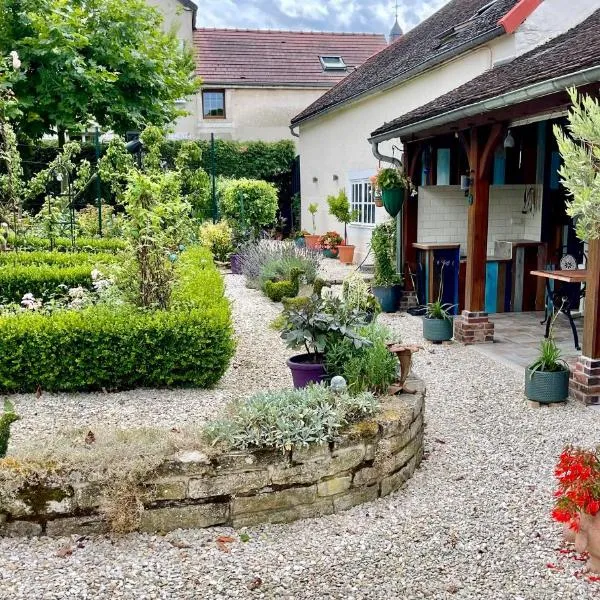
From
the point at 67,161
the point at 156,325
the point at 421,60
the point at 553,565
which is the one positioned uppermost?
the point at 421,60

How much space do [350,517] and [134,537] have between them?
3.84 feet

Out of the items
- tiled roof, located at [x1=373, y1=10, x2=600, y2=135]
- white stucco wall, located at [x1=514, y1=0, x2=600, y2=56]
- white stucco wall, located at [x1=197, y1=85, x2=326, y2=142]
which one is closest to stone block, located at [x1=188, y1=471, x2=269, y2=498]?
tiled roof, located at [x1=373, y1=10, x2=600, y2=135]

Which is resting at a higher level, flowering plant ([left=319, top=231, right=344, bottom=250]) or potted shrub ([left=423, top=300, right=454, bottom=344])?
flowering plant ([left=319, top=231, right=344, bottom=250])

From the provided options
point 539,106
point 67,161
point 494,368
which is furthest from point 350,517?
point 67,161

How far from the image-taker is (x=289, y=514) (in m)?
3.54

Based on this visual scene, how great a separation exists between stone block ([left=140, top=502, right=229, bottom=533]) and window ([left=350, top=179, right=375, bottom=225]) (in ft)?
39.0

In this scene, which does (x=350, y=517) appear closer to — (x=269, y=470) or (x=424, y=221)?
(x=269, y=470)

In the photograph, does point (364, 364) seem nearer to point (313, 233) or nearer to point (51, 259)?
point (51, 259)

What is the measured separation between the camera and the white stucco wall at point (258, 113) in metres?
21.6

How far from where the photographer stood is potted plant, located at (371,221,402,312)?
31.3ft

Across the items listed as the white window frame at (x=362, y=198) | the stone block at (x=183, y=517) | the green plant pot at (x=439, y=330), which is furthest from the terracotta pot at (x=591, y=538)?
the white window frame at (x=362, y=198)

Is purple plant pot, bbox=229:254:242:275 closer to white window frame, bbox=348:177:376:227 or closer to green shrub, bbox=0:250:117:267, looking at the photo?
white window frame, bbox=348:177:376:227

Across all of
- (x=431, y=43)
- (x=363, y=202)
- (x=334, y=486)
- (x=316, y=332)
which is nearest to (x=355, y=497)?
(x=334, y=486)

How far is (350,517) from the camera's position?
3.61 metres
